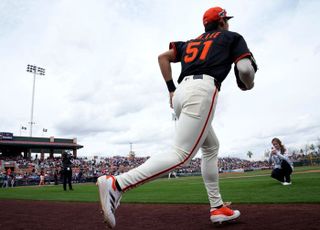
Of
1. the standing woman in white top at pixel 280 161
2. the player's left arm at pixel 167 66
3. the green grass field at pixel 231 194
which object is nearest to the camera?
the player's left arm at pixel 167 66

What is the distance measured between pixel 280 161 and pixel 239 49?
7833 millimetres

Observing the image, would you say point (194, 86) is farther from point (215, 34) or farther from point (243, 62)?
point (215, 34)

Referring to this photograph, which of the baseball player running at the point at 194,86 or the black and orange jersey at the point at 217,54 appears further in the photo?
the black and orange jersey at the point at 217,54

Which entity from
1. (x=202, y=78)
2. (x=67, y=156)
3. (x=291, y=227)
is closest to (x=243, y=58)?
(x=202, y=78)

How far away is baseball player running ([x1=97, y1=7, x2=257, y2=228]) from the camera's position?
256 centimetres

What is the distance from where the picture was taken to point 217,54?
2873mm

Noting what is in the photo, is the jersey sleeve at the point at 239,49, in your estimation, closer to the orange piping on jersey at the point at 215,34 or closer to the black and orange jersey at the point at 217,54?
the black and orange jersey at the point at 217,54

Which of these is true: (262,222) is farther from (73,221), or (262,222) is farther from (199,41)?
(73,221)

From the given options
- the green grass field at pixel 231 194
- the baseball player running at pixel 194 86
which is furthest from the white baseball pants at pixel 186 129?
the green grass field at pixel 231 194

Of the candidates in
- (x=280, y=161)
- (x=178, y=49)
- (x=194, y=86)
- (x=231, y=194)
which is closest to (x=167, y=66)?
(x=178, y=49)

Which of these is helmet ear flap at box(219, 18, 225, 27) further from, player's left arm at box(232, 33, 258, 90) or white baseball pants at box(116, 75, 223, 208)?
white baseball pants at box(116, 75, 223, 208)

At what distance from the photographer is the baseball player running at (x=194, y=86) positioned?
8.40 feet

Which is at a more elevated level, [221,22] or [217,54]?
[221,22]

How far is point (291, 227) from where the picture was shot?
3139mm
